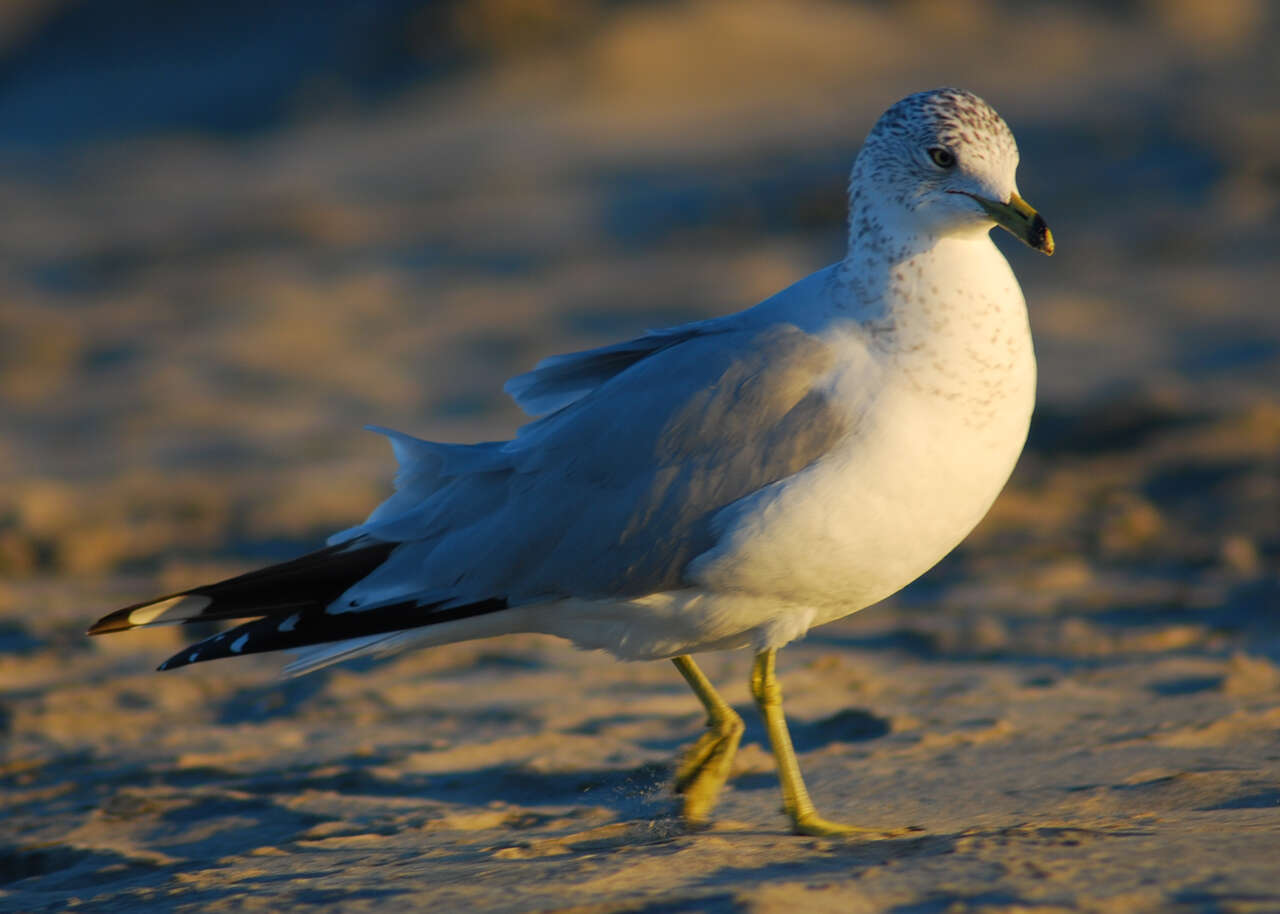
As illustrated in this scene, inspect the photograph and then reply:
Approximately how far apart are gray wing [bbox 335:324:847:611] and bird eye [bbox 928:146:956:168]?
486mm

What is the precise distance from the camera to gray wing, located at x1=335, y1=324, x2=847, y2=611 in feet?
11.6

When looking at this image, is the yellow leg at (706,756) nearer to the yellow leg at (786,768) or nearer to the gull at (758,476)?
the gull at (758,476)

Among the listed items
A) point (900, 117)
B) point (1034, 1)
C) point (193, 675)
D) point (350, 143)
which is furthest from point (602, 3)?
point (900, 117)

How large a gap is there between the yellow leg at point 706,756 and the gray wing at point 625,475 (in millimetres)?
646

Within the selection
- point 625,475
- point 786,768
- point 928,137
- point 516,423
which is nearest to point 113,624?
point 625,475

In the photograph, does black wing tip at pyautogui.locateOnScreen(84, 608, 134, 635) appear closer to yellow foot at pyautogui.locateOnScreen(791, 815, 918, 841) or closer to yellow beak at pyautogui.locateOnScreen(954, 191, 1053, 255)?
yellow foot at pyautogui.locateOnScreen(791, 815, 918, 841)

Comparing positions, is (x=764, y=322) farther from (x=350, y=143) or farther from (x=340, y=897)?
(x=350, y=143)

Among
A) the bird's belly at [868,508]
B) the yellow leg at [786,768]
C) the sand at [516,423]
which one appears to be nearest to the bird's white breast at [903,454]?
the bird's belly at [868,508]

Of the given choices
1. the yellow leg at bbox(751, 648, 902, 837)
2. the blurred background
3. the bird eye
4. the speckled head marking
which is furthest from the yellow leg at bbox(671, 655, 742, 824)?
the blurred background

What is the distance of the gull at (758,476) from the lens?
11.3 feet

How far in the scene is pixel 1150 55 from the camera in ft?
46.2

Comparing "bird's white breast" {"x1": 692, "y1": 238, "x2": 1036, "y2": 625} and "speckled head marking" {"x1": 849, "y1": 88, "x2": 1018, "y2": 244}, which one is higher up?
"speckled head marking" {"x1": 849, "y1": 88, "x2": 1018, "y2": 244}

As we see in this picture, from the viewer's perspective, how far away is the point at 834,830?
139 inches

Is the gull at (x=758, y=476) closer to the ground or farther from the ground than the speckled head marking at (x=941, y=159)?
closer to the ground
